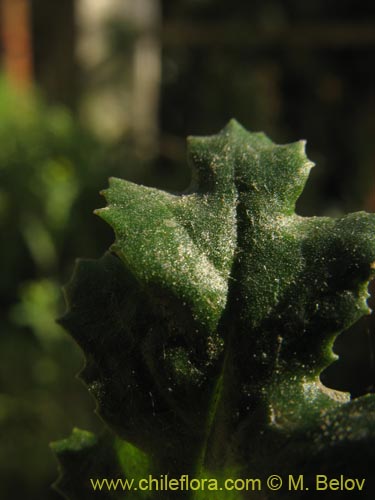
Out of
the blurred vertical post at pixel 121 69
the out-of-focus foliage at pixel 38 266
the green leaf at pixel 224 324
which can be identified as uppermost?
the blurred vertical post at pixel 121 69

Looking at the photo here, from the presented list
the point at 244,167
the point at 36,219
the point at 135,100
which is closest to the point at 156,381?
the point at 244,167

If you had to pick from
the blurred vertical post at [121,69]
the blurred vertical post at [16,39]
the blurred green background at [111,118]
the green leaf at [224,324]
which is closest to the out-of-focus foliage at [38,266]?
the blurred green background at [111,118]

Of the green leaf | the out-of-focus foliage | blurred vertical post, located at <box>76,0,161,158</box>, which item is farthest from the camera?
blurred vertical post, located at <box>76,0,161,158</box>

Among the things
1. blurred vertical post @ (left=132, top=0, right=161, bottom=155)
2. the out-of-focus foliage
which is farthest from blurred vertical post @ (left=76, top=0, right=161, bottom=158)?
the out-of-focus foliage

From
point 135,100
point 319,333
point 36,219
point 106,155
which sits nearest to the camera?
point 319,333

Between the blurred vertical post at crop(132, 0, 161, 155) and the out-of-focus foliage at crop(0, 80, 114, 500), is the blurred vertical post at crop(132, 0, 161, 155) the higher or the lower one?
the higher one

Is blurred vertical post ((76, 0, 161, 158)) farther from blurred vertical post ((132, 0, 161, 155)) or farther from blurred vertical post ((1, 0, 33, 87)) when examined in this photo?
blurred vertical post ((1, 0, 33, 87))

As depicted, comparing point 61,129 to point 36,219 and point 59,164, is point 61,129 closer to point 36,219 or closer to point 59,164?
point 59,164

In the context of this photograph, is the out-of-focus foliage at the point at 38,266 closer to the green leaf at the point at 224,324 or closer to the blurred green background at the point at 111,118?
the blurred green background at the point at 111,118
